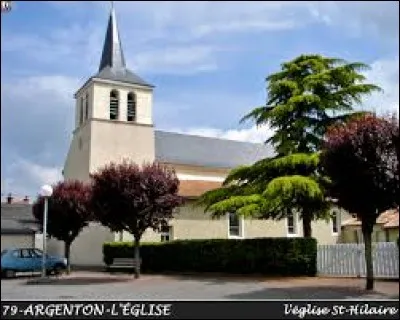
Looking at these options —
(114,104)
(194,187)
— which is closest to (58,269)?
(194,187)

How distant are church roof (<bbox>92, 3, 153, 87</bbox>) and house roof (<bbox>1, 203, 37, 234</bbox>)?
15.5m

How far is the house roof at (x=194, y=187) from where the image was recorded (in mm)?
38688

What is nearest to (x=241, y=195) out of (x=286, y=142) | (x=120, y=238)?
(x=286, y=142)

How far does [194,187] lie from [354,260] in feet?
66.1

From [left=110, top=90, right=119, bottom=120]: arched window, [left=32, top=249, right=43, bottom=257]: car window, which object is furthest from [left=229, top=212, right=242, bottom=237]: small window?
[left=32, top=249, right=43, bottom=257]: car window

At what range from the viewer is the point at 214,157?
50.2 m

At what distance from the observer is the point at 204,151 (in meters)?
50.2

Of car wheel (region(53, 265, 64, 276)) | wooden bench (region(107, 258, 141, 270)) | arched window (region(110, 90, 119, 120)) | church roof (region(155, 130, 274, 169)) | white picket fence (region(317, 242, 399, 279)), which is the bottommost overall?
car wheel (region(53, 265, 64, 276))

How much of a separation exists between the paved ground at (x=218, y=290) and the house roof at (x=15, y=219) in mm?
1796

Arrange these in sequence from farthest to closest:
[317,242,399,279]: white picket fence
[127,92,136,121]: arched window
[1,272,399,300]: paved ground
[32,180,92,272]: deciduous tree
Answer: [127,92,136,121]: arched window → [32,180,92,272]: deciduous tree → [317,242,399,279]: white picket fence → [1,272,399,300]: paved ground

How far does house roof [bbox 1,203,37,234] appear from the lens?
13.4m

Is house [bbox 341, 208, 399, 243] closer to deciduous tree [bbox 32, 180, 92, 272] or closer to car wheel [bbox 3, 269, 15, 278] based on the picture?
deciduous tree [bbox 32, 180, 92, 272]

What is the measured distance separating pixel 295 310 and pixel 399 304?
9.29ft

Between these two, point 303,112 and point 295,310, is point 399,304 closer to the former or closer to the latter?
point 295,310
